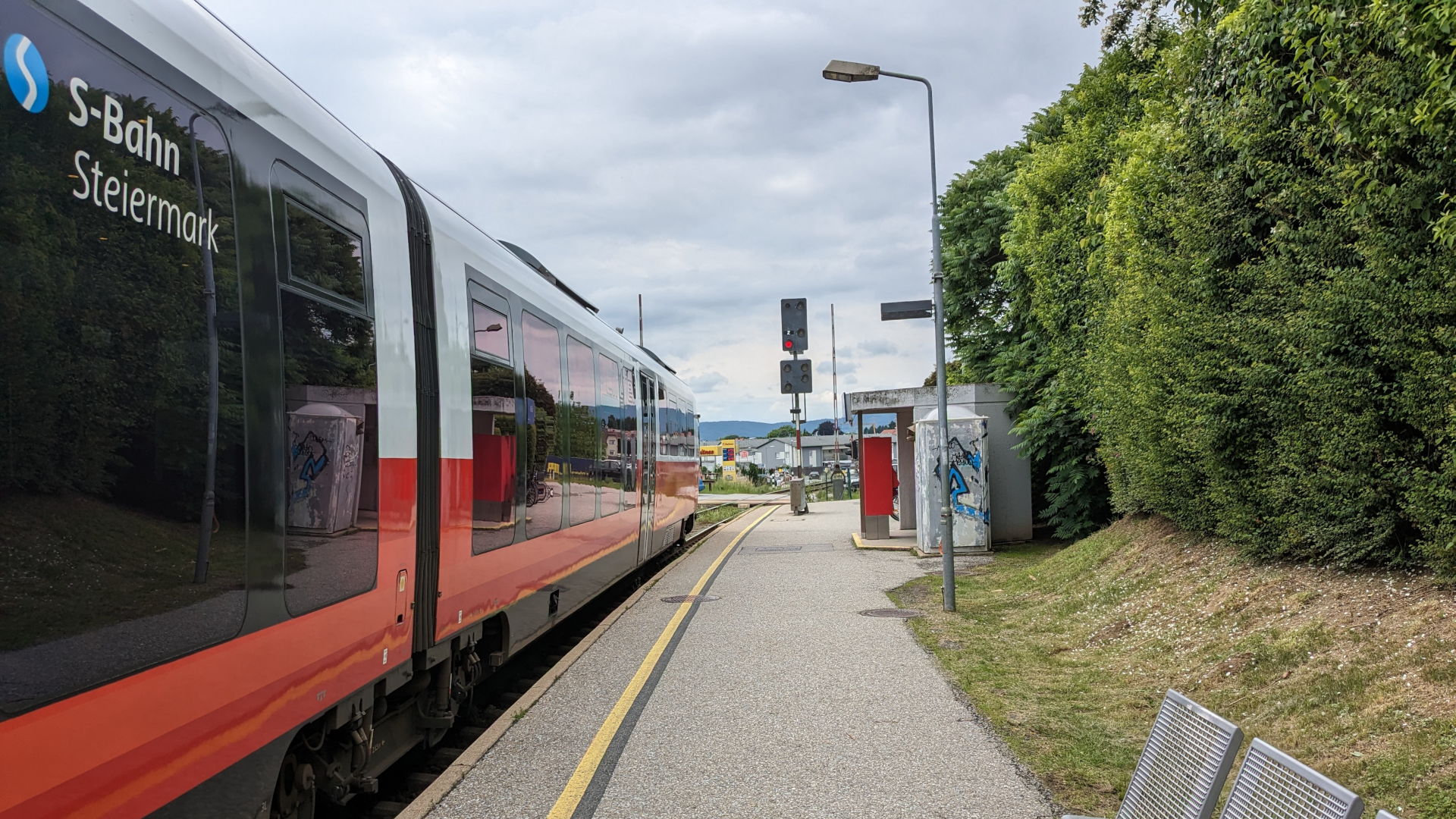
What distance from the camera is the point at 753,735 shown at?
6605 mm

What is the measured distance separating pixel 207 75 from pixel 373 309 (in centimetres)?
157

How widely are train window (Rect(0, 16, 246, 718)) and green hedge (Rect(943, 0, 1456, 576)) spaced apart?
5.70m

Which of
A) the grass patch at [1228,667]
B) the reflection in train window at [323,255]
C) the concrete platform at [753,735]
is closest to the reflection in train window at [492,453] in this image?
the concrete platform at [753,735]

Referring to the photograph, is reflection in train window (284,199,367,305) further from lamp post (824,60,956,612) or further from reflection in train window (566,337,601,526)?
lamp post (824,60,956,612)

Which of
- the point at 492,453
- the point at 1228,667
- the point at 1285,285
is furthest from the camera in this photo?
the point at 1285,285

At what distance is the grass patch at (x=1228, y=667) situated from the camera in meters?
5.26

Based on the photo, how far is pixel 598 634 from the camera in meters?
10.2

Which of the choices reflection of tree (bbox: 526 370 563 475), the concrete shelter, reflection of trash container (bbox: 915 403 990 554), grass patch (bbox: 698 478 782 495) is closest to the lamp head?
reflection of tree (bbox: 526 370 563 475)

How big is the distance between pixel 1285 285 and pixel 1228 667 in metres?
3.24

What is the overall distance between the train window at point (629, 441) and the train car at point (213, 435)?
564 cm

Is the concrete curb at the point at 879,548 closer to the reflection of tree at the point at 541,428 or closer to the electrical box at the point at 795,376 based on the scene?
the electrical box at the point at 795,376

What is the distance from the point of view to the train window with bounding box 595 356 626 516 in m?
10.8

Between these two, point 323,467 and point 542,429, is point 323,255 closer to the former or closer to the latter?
point 323,467

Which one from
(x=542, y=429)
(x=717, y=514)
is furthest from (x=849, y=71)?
(x=717, y=514)
